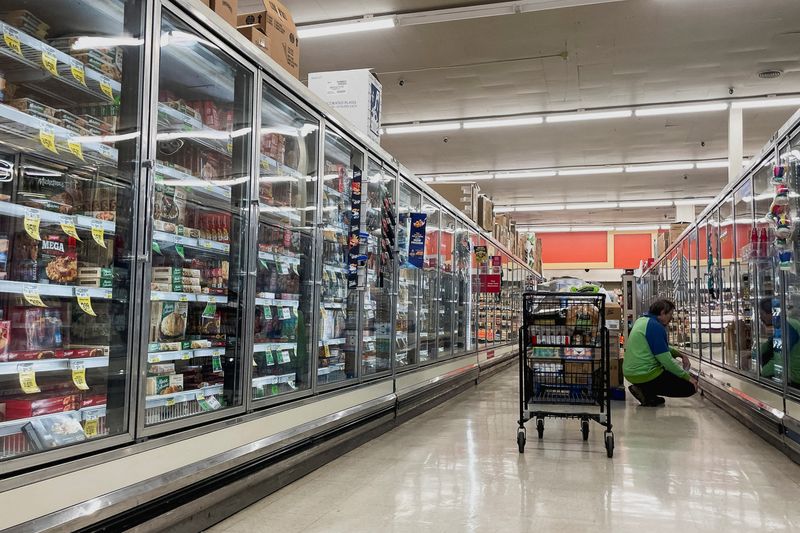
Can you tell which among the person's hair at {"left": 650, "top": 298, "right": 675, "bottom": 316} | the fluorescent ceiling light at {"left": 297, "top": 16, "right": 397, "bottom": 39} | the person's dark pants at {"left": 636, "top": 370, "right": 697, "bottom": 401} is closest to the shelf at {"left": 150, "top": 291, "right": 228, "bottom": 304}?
the person's hair at {"left": 650, "top": 298, "right": 675, "bottom": 316}

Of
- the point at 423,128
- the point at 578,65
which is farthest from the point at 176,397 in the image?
the point at 423,128

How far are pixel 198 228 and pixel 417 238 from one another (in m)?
3.60

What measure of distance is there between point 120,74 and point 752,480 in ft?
14.6

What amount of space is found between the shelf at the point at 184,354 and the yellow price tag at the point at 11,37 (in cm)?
139

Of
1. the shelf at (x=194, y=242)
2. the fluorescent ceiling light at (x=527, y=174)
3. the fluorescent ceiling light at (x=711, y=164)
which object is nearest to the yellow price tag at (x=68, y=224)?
the shelf at (x=194, y=242)

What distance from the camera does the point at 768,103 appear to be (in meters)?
11.8

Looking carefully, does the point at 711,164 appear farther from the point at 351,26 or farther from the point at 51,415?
the point at 51,415

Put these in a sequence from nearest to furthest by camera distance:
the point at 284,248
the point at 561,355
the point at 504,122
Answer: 1. the point at 284,248
2. the point at 561,355
3. the point at 504,122

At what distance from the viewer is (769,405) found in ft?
17.8

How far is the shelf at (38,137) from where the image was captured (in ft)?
8.11

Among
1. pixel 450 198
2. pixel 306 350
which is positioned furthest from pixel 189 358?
pixel 450 198

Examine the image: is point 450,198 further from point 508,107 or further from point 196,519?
point 196,519

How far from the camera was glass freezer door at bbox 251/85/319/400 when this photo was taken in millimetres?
4230

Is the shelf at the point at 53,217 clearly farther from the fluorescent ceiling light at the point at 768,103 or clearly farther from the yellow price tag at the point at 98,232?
the fluorescent ceiling light at the point at 768,103
